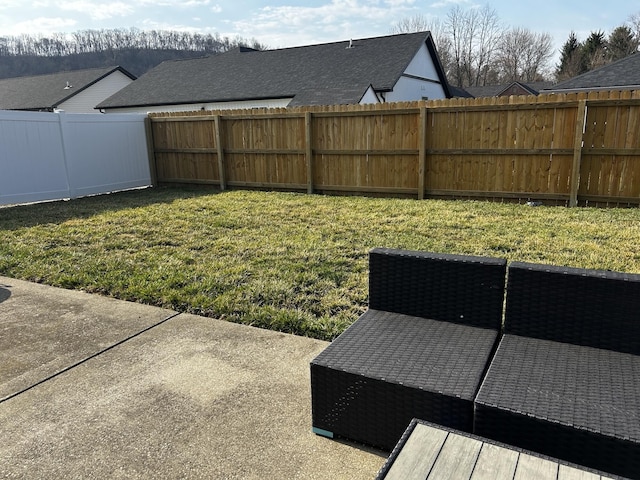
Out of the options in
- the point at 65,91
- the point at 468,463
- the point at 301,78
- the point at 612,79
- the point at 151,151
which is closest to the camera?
the point at 468,463

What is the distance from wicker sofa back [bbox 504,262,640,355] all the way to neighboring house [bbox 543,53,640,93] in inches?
620

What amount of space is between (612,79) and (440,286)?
16733mm

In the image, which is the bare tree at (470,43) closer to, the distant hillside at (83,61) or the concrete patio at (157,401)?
the distant hillside at (83,61)

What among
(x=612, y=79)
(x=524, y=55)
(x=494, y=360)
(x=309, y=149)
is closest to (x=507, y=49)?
(x=524, y=55)

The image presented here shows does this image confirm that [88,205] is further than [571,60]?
No

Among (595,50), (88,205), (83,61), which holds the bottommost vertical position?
(88,205)

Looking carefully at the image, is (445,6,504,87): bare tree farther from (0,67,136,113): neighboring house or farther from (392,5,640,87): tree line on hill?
(0,67,136,113): neighboring house

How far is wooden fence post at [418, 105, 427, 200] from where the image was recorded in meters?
8.41

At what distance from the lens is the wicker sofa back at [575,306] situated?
2.05 meters

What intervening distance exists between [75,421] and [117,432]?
26cm

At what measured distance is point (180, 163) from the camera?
11391 mm

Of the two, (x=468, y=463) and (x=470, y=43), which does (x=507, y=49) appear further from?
(x=468, y=463)

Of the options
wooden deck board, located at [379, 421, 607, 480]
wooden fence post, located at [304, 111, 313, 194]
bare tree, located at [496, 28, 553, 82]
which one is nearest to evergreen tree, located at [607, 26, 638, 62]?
bare tree, located at [496, 28, 553, 82]

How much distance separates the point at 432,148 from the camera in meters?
8.55
